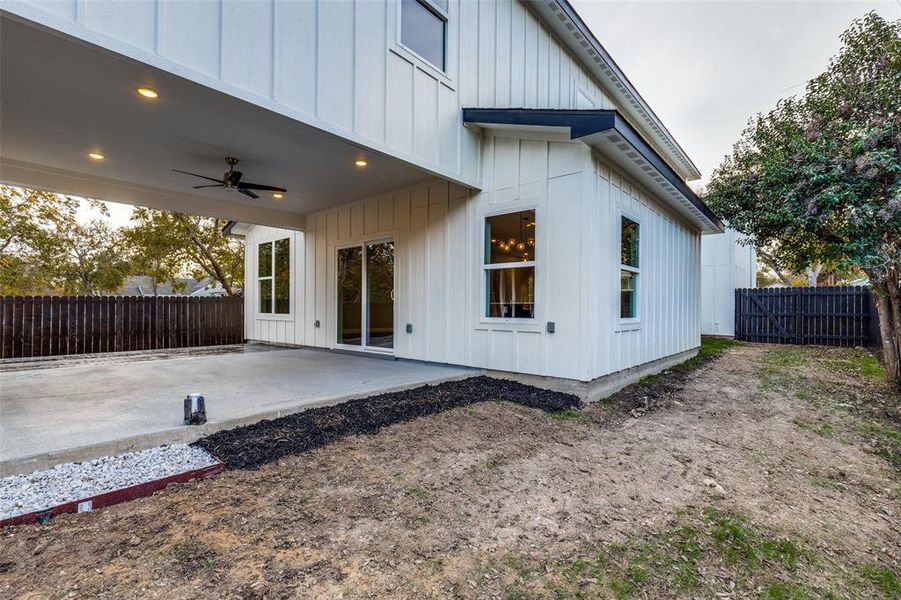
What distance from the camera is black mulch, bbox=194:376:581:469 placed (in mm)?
2979

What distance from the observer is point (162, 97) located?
351 centimetres

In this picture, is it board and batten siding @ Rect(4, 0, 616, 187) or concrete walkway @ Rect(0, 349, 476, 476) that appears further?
board and batten siding @ Rect(4, 0, 616, 187)

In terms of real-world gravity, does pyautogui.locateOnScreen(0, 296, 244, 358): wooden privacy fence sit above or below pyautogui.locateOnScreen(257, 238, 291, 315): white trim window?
below

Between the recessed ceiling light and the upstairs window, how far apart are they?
271cm

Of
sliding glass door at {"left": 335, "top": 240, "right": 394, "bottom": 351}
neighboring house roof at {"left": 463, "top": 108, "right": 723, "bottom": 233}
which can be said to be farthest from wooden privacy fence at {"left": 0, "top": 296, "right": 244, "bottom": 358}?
neighboring house roof at {"left": 463, "top": 108, "right": 723, "bottom": 233}

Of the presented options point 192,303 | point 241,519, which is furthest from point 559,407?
point 192,303

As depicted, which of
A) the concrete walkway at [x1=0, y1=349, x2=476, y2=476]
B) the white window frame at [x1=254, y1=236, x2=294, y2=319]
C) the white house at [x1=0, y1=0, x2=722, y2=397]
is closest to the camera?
the concrete walkway at [x1=0, y1=349, x2=476, y2=476]

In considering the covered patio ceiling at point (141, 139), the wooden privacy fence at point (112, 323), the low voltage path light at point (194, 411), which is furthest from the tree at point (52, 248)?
the low voltage path light at point (194, 411)

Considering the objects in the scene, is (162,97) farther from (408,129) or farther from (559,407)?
(559,407)

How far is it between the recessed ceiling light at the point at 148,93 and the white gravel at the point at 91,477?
2.91 metres

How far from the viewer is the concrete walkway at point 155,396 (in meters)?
2.70

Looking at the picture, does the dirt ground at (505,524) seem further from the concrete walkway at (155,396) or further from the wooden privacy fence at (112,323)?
the wooden privacy fence at (112,323)

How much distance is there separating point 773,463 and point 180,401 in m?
5.26

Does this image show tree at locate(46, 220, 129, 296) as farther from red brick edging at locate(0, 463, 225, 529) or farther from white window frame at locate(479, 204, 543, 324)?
red brick edging at locate(0, 463, 225, 529)
